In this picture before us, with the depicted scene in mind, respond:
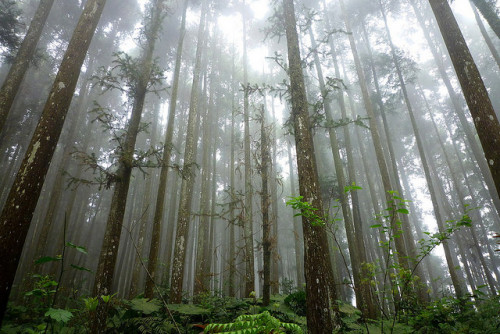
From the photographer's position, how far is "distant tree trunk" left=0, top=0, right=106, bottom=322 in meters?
3.58

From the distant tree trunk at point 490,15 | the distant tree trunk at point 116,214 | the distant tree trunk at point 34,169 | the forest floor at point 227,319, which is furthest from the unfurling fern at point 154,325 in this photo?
the distant tree trunk at point 490,15

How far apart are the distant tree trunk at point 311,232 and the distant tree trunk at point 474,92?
2.98m

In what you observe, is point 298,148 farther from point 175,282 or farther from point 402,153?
point 402,153

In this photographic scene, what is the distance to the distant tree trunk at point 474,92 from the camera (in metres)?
4.37

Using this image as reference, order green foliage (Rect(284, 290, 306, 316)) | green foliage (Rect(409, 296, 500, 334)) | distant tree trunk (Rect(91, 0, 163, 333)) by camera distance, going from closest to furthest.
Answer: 1. green foliage (Rect(409, 296, 500, 334))
2. distant tree trunk (Rect(91, 0, 163, 333))
3. green foliage (Rect(284, 290, 306, 316))

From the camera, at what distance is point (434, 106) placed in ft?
85.6

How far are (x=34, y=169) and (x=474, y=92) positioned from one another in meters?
7.99

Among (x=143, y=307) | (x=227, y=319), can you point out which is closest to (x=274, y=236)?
(x=227, y=319)

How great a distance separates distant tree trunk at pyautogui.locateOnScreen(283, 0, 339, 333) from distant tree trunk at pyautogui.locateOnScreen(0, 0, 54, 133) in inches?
312

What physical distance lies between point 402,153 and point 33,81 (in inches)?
1276

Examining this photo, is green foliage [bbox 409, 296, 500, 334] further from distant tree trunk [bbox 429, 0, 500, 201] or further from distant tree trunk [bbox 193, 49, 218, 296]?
distant tree trunk [bbox 193, 49, 218, 296]

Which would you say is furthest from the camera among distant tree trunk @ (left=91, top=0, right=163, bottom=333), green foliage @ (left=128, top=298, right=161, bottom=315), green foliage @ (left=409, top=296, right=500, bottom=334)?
distant tree trunk @ (left=91, top=0, right=163, bottom=333)

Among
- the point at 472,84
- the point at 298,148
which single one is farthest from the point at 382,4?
the point at 298,148

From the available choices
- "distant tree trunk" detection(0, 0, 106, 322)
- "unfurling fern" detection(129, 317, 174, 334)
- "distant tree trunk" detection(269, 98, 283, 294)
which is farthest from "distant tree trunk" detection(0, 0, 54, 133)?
"distant tree trunk" detection(269, 98, 283, 294)
